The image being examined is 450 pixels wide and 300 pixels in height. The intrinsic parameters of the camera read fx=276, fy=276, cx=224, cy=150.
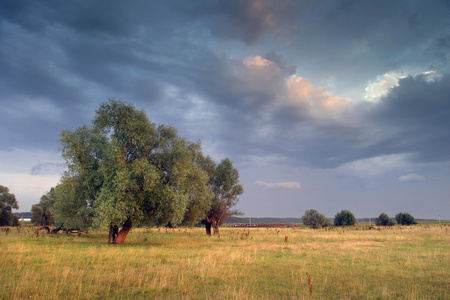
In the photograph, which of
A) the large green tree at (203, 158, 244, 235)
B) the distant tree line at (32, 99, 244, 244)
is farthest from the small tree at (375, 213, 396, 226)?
the distant tree line at (32, 99, 244, 244)

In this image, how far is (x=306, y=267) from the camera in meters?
15.6

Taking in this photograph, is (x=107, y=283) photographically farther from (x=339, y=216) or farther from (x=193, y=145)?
(x=339, y=216)

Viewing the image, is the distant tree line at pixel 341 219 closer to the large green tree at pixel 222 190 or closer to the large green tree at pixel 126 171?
the large green tree at pixel 222 190

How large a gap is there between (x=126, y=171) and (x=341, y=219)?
99737 millimetres

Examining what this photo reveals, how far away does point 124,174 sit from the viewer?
25.2 metres

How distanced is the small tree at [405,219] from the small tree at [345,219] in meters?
27.9

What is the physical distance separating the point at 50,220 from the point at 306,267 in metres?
101

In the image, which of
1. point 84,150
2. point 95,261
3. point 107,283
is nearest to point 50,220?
point 84,150

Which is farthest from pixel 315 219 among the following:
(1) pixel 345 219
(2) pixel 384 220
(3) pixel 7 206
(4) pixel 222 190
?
(3) pixel 7 206

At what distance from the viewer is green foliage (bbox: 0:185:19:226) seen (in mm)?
78562

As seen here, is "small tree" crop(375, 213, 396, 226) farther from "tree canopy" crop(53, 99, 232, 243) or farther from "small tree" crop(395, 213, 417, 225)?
"tree canopy" crop(53, 99, 232, 243)

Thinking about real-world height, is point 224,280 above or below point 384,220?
above

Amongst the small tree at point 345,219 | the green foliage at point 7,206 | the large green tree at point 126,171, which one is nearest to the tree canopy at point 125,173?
the large green tree at point 126,171

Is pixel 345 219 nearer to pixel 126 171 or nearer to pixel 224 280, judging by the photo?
pixel 126 171
